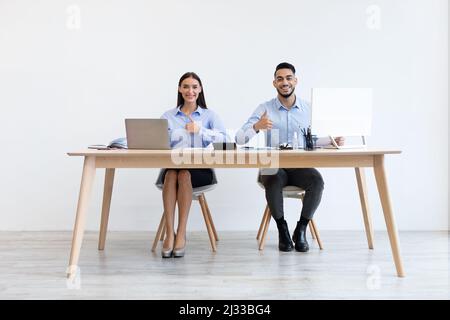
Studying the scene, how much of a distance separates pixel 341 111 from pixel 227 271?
1.07 meters

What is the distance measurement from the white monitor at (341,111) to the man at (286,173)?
1.67 feet

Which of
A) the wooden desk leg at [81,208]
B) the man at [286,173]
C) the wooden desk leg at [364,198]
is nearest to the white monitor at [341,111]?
the man at [286,173]

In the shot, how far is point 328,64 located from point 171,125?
1452 mm

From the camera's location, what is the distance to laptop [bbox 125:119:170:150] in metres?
3.09

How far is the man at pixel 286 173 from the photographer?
358 cm

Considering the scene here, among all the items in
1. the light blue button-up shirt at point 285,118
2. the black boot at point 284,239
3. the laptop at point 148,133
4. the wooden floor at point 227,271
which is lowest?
the wooden floor at point 227,271

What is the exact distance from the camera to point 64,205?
4.55 meters

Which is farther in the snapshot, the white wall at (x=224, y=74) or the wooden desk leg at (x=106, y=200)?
the white wall at (x=224, y=74)

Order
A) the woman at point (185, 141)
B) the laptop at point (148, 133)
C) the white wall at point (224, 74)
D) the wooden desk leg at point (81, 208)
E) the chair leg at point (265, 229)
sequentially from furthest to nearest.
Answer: the white wall at point (224, 74) → the chair leg at point (265, 229) → the woman at point (185, 141) → the laptop at point (148, 133) → the wooden desk leg at point (81, 208)

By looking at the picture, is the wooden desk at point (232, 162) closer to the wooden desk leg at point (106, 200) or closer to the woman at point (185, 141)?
the woman at point (185, 141)

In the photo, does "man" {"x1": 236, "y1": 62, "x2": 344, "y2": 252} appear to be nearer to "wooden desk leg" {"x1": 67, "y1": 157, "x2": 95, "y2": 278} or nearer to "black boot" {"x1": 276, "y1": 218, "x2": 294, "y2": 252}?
"black boot" {"x1": 276, "y1": 218, "x2": 294, "y2": 252}

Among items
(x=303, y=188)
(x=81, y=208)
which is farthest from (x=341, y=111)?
(x=81, y=208)

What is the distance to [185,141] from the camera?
12.4 ft
